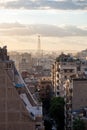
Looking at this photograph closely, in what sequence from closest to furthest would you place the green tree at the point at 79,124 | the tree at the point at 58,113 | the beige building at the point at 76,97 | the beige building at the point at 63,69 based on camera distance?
the green tree at the point at 79,124, the beige building at the point at 76,97, the tree at the point at 58,113, the beige building at the point at 63,69

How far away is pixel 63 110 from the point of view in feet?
241

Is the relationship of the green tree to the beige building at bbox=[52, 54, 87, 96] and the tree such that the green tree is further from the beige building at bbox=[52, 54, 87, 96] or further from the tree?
the beige building at bbox=[52, 54, 87, 96]

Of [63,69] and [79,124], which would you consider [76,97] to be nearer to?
[79,124]

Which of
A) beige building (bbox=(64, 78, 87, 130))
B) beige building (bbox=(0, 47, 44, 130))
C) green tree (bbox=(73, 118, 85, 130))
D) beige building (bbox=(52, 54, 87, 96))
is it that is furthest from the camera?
beige building (bbox=(52, 54, 87, 96))

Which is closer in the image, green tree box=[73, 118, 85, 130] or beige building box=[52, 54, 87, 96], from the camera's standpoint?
green tree box=[73, 118, 85, 130]

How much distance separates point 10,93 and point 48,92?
82.2 metres

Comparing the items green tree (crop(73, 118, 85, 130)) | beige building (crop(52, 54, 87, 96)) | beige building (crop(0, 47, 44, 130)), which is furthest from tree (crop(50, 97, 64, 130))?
beige building (crop(0, 47, 44, 130))

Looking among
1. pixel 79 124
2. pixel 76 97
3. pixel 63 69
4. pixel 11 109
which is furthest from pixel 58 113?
pixel 11 109

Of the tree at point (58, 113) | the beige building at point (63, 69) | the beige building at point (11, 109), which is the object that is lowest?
the tree at point (58, 113)

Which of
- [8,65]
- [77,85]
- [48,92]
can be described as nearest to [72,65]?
[48,92]

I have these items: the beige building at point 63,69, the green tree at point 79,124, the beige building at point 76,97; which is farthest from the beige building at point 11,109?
the beige building at point 63,69

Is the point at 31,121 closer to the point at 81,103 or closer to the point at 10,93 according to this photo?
the point at 10,93

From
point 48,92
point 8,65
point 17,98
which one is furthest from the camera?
point 48,92

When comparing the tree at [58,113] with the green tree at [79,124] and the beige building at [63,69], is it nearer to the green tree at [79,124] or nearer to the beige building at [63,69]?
the green tree at [79,124]
